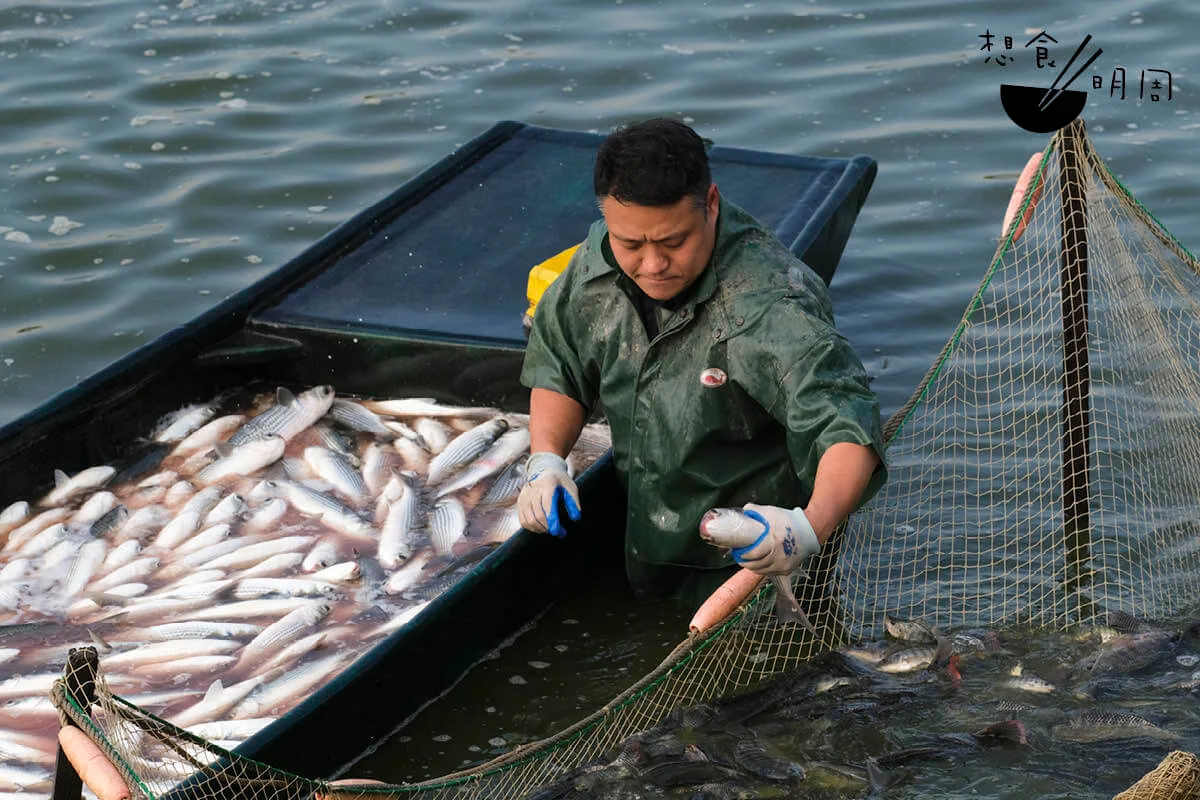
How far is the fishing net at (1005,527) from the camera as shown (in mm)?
5070

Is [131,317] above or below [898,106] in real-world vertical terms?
below

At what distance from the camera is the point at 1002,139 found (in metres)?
11.9

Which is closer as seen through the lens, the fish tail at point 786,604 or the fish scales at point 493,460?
the fish tail at point 786,604

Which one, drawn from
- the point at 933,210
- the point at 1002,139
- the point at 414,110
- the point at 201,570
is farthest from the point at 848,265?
the point at 201,570

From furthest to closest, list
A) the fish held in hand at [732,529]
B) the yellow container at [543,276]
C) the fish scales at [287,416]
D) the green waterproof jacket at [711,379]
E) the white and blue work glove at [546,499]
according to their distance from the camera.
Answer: the fish scales at [287,416], the yellow container at [543,276], the white and blue work glove at [546,499], the green waterproof jacket at [711,379], the fish held in hand at [732,529]

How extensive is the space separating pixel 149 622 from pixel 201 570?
40 centimetres

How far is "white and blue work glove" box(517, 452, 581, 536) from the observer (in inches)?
214

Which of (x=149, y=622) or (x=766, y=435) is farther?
(x=149, y=622)

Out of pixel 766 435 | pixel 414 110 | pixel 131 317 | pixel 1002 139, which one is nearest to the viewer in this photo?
pixel 766 435

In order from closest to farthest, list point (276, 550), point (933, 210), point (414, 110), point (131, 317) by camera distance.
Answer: point (276, 550), point (131, 317), point (933, 210), point (414, 110)

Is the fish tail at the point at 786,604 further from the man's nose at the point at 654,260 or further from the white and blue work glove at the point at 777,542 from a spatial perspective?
the man's nose at the point at 654,260

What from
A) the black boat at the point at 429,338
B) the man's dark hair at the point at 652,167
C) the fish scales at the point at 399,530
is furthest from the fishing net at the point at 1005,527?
the fish scales at the point at 399,530

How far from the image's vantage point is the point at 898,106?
12.4m

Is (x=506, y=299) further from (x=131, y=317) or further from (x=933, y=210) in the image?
(x=933, y=210)
